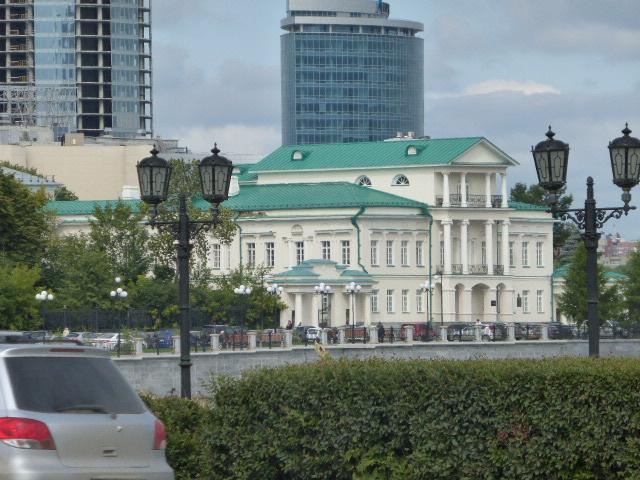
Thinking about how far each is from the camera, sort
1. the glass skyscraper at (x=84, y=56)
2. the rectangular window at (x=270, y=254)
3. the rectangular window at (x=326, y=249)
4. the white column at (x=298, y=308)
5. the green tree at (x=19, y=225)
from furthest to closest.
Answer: the glass skyscraper at (x=84, y=56), the rectangular window at (x=270, y=254), the rectangular window at (x=326, y=249), the white column at (x=298, y=308), the green tree at (x=19, y=225)

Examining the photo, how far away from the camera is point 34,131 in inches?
6585

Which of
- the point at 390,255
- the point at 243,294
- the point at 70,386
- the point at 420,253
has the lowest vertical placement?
the point at 70,386

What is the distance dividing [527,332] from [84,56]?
337 ft

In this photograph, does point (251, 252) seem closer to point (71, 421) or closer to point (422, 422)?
A: point (422, 422)

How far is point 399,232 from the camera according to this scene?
113m

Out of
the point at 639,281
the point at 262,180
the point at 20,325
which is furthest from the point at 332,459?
the point at 262,180

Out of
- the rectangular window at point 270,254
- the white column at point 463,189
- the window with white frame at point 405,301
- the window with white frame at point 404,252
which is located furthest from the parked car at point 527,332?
the rectangular window at point 270,254

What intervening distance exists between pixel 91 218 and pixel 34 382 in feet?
320

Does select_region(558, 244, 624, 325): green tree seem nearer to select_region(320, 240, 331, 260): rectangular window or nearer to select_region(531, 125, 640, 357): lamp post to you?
select_region(320, 240, 331, 260): rectangular window

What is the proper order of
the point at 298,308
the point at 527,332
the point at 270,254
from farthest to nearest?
the point at 270,254 → the point at 298,308 → the point at 527,332

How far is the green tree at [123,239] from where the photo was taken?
4011 inches

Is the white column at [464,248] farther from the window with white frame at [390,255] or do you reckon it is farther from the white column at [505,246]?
the window with white frame at [390,255]

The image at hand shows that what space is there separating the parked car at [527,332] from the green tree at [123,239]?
1968 cm

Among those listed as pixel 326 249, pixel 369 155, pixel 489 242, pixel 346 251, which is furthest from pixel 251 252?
pixel 489 242
